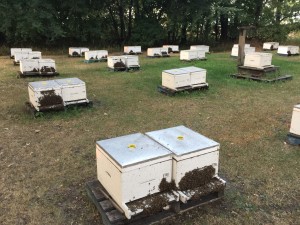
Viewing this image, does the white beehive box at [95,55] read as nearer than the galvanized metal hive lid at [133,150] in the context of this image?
No

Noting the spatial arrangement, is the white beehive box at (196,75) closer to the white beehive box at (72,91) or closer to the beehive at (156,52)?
the white beehive box at (72,91)

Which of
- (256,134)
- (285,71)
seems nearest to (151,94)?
(256,134)

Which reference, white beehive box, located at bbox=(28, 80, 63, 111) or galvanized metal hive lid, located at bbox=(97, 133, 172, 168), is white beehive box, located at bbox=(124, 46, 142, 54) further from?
Result: galvanized metal hive lid, located at bbox=(97, 133, 172, 168)

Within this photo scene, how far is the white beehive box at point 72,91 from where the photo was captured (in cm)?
799

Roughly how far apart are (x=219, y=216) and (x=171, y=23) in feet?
82.9

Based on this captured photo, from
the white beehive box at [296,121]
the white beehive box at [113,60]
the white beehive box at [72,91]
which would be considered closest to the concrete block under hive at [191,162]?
the white beehive box at [296,121]

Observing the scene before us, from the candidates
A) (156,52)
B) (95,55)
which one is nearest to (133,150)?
(95,55)

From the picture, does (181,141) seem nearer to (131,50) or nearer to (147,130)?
(147,130)

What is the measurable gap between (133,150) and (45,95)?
4.83 meters

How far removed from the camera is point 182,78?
9.76 metres

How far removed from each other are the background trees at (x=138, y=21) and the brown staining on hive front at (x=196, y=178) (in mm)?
20428

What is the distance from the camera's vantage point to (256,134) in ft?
21.8

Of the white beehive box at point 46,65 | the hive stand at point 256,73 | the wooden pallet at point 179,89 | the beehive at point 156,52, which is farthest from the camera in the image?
the beehive at point 156,52

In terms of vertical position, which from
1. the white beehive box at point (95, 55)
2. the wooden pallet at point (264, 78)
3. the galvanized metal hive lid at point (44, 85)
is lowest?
the wooden pallet at point (264, 78)
